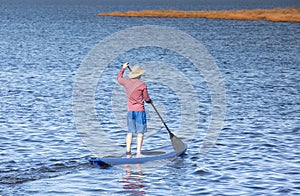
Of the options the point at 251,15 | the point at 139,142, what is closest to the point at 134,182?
the point at 139,142

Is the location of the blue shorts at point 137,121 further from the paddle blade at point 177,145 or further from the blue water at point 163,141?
the paddle blade at point 177,145

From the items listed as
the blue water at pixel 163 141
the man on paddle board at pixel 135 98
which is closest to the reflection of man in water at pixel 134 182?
the blue water at pixel 163 141

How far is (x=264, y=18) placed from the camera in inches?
5482

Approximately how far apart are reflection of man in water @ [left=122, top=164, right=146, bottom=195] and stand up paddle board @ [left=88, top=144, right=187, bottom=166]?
272 mm

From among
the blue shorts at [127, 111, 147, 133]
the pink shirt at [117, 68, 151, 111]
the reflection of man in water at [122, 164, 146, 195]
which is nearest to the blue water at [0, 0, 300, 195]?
the reflection of man in water at [122, 164, 146, 195]

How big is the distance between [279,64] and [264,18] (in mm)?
85305

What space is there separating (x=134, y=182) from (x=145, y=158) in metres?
2.09

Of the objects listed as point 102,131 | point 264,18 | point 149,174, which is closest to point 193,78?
point 102,131

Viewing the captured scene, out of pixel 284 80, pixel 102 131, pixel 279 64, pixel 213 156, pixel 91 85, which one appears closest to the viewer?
pixel 213 156

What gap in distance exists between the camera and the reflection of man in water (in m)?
17.3

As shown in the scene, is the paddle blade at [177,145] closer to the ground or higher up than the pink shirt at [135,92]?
closer to the ground

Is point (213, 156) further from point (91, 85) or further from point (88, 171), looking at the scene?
point (91, 85)

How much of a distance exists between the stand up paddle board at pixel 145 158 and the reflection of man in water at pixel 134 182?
0.89ft

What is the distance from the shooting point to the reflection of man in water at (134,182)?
17312 millimetres
